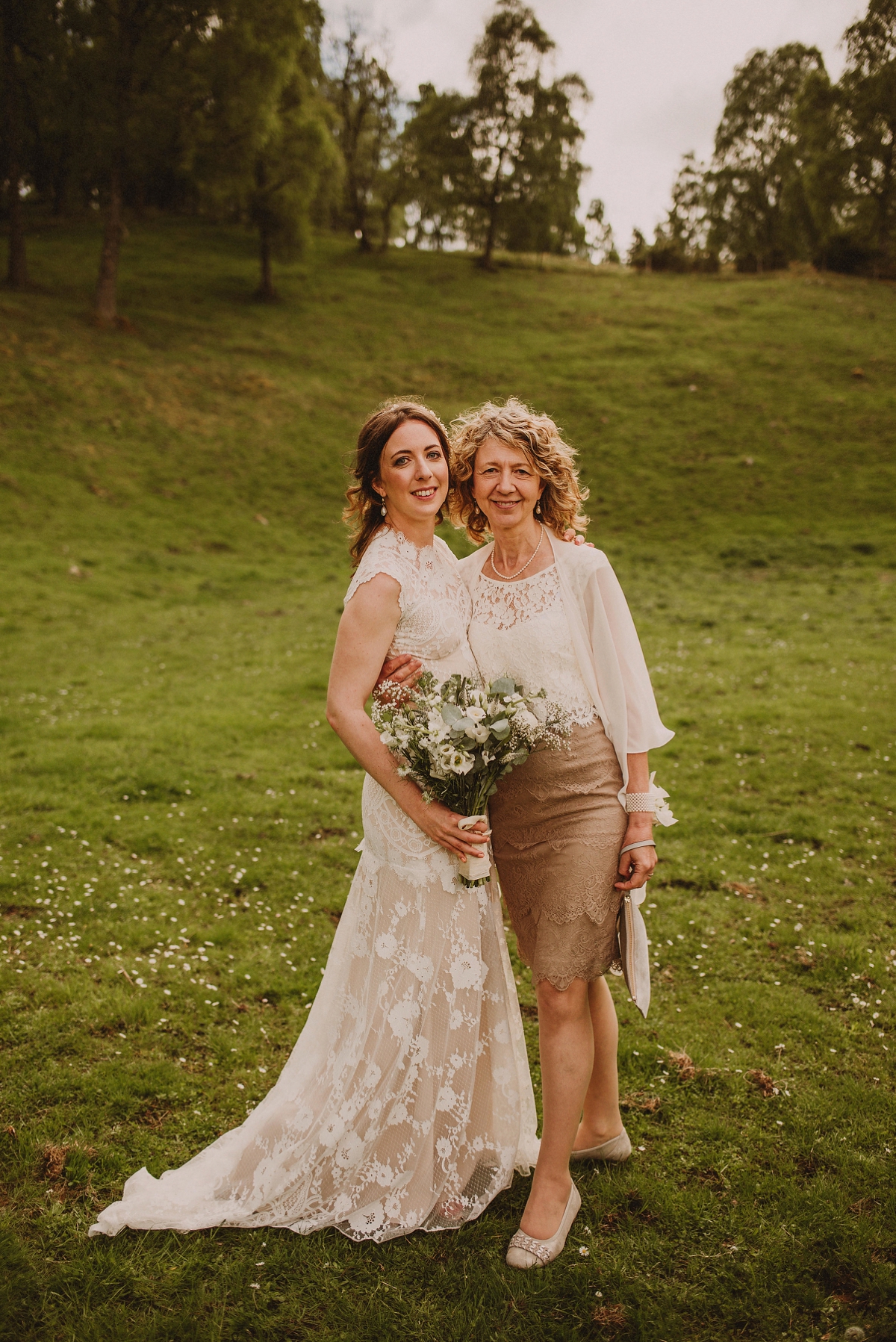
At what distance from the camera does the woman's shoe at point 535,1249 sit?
3213mm

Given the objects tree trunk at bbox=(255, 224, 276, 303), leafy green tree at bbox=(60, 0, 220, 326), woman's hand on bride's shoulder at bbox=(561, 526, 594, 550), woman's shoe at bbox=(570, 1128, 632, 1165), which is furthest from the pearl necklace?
tree trunk at bbox=(255, 224, 276, 303)

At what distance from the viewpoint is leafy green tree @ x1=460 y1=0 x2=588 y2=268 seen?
4369cm

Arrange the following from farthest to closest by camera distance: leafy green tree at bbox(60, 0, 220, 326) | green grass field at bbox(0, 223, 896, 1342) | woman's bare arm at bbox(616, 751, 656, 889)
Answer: leafy green tree at bbox(60, 0, 220, 326) → woman's bare arm at bbox(616, 751, 656, 889) → green grass field at bbox(0, 223, 896, 1342)

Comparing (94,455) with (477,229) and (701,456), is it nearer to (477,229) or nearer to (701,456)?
(701,456)

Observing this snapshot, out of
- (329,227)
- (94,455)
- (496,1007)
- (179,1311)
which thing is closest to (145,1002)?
(179,1311)

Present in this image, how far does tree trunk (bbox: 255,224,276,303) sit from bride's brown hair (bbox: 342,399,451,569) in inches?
1433

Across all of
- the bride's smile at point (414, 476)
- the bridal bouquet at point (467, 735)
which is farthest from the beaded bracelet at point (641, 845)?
the bride's smile at point (414, 476)

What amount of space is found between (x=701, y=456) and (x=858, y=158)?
28472mm

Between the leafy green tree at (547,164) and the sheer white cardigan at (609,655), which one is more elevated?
the leafy green tree at (547,164)

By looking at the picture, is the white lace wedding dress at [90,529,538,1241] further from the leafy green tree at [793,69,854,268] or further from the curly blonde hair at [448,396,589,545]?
the leafy green tree at [793,69,854,268]

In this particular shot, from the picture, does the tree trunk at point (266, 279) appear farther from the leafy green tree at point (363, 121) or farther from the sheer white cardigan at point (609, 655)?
the sheer white cardigan at point (609, 655)

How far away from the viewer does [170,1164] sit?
3.76 m

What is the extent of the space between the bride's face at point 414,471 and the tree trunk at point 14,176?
32.1 m

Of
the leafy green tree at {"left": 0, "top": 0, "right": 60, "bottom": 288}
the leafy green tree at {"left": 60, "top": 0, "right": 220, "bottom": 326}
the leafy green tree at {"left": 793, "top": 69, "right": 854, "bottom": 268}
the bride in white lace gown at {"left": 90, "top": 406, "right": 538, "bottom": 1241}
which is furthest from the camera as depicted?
the leafy green tree at {"left": 793, "top": 69, "right": 854, "bottom": 268}
